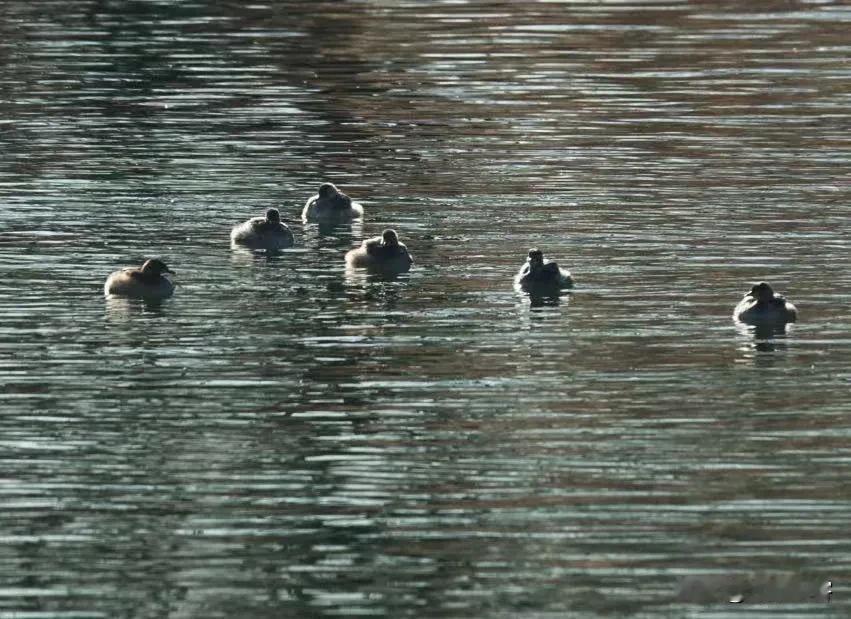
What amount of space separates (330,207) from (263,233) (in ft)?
9.22

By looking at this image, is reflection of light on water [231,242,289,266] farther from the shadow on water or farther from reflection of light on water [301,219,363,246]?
the shadow on water

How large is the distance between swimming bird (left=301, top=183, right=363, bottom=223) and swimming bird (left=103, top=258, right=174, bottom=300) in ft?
18.1

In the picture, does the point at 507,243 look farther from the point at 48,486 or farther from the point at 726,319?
the point at 48,486

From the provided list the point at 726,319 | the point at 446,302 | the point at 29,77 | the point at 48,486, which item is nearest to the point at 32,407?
the point at 48,486

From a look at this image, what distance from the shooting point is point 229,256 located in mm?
30719

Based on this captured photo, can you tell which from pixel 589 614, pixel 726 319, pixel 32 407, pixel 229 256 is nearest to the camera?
pixel 589 614

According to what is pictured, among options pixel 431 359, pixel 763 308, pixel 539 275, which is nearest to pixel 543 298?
pixel 539 275

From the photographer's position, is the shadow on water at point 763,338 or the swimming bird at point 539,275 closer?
the shadow on water at point 763,338

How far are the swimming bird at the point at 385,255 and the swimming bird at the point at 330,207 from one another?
11.9ft

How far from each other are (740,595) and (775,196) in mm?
18532

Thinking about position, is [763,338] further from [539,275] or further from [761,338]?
[539,275]

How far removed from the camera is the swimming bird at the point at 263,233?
30906 millimetres

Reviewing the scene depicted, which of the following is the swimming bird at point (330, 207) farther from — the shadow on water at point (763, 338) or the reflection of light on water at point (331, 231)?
the shadow on water at point (763, 338)

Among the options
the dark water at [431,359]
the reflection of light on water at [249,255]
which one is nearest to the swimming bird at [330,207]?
the dark water at [431,359]
